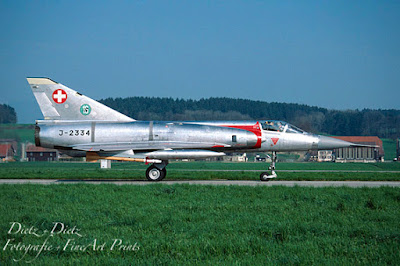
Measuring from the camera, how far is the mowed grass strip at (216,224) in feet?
23.7

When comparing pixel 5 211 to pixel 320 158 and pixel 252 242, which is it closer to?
pixel 252 242

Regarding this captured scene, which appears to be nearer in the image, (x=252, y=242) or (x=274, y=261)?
(x=274, y=261)

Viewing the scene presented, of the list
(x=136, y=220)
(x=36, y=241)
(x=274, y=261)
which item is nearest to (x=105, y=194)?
(x=136, y=220)

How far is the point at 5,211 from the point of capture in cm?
1118

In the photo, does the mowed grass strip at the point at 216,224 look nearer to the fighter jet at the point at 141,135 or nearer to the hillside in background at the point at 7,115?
the fighter jet at the point at 141,135

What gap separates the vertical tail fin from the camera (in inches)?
878

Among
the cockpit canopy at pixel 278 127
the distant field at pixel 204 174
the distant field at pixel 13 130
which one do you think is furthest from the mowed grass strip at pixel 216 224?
the distant field at pixel 13 130

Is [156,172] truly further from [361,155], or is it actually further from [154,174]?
[361,155]

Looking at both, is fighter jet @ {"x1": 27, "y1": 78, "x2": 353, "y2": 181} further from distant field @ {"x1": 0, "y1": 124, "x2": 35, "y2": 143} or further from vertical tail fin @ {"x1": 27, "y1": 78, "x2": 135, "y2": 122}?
distant field @ {"x1": 0, "y1": 124, "x2": 35, "y2": 143}

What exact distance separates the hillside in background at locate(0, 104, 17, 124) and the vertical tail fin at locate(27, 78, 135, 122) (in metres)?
15.4

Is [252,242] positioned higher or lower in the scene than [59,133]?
lower

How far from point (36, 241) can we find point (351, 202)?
833 centimetres

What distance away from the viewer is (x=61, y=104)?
22.3m

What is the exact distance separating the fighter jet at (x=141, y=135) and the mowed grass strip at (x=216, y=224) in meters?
6.07
